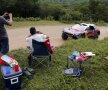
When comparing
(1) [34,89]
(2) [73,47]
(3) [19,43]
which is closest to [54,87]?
(1) [34,89]

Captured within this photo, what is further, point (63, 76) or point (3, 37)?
point (3, 37)

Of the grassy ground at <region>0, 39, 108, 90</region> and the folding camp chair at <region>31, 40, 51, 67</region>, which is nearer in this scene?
the grassy ground at <region>0, 39, 108, 90</region>

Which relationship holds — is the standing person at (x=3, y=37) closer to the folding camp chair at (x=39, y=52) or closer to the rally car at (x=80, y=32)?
the folding camp chair at (x=39, y=52)

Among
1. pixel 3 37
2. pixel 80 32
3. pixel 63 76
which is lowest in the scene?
pixel 80 32

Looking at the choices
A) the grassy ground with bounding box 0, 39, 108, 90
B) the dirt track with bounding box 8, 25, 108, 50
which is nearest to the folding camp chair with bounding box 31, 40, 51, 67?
the grassy ground with bounding box 0, 39, 108, 90

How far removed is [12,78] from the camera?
315 inches

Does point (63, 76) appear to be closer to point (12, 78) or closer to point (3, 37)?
point (12, 78)

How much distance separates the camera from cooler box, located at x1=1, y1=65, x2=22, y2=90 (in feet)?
26.1

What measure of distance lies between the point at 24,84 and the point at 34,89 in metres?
0.44

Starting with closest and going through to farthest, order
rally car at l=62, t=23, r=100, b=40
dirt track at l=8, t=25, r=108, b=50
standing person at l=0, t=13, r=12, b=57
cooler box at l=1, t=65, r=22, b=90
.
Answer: cooler box at l=1, t=65, r=22, b=90 < standing person at l=0, t=13, r=12, b=57 < dirt track at l=8, t=25, r=108, b=50 < rally car at l=62, t=23, r=100, b=40

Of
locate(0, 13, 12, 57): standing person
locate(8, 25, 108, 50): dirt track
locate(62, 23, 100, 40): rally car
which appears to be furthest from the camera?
locate(62, 23, 100, 40): rally car

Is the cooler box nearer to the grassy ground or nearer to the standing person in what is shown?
the grassy ground

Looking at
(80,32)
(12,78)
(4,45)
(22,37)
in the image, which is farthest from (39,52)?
(80,32)

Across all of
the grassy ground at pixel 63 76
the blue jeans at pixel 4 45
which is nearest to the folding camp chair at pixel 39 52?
the grassy ground at pixel 63 76
